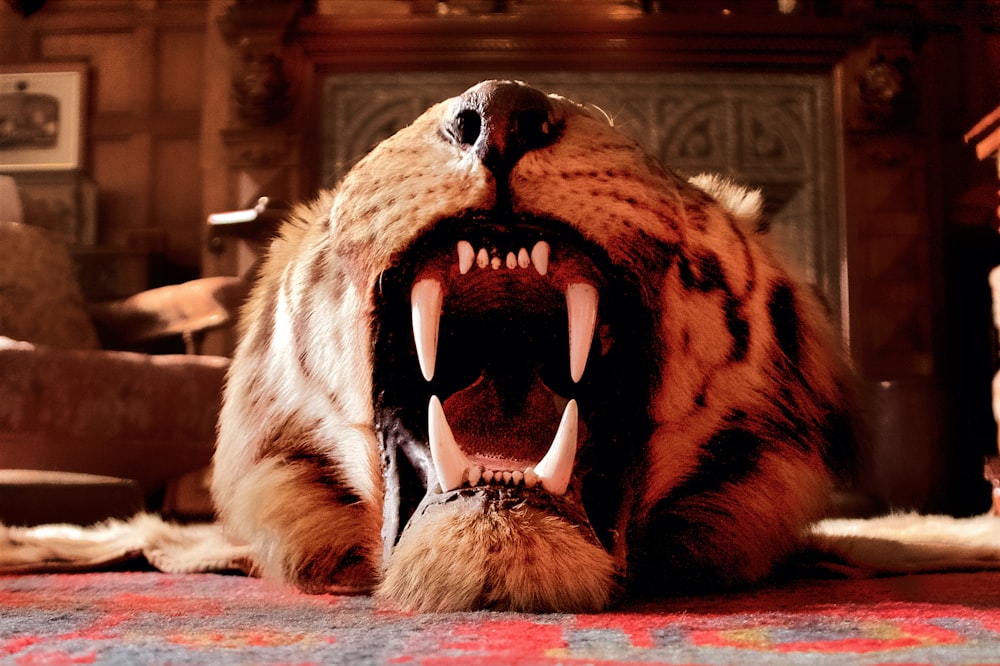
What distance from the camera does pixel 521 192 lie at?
0.75 metres

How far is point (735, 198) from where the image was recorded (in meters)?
0.98

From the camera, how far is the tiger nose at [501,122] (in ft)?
2.39

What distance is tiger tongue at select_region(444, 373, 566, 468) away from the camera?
0.89 m

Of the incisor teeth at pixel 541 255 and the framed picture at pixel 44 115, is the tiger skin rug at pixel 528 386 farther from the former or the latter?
the framed picture at pixel 44 115

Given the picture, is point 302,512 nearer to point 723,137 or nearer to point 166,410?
point 166,410

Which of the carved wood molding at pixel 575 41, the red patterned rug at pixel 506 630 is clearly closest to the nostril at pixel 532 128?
the red patterned rug at pixel 506 630

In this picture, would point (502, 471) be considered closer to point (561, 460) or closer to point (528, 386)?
point (561, 460)

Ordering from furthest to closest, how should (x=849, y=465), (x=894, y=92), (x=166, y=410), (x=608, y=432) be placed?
(x=894, y=92) → (x=166, y=410) → (x=849, y=465) → (x=608, y=432)

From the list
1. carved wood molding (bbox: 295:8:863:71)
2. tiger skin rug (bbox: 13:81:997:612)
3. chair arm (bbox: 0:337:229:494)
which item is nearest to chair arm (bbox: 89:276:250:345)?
chair arm (bbox: 0:337:229:494)

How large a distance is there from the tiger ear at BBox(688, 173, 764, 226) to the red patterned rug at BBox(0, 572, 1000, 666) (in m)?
0.40

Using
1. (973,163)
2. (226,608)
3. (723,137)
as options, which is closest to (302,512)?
(226,608)

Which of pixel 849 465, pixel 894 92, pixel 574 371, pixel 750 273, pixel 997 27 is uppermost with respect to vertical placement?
pixel 997 27

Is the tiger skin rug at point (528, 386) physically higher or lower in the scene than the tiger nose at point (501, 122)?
lower

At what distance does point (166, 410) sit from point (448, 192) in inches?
56.0
